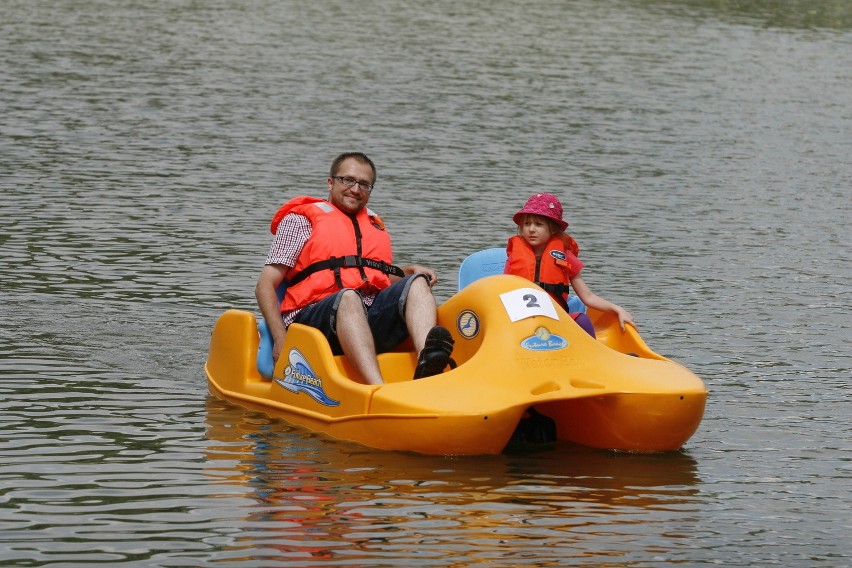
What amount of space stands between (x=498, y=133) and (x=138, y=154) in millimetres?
4957

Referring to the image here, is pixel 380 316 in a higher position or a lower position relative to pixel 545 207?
lower

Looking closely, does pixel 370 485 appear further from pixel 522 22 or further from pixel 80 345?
pixel 522 22

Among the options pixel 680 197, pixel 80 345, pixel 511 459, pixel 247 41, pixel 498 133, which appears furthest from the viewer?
pixel 247 41

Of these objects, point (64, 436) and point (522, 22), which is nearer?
point (64, 436)

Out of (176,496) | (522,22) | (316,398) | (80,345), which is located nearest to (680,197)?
(80,345)

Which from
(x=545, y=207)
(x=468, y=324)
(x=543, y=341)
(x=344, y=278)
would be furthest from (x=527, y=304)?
(x=344, y=278)

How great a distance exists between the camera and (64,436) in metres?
7.93

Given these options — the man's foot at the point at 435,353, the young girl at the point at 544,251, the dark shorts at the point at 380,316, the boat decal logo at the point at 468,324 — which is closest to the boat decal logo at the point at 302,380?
the dark shorts at the point at 380,316

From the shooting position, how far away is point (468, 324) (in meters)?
8.15

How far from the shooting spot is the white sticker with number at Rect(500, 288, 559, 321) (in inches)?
311

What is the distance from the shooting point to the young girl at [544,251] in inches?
343

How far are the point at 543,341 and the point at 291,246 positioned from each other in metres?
1.59

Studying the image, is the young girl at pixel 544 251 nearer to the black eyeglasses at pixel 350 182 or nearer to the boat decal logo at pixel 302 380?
the black eyeglasses at pixel 350 182

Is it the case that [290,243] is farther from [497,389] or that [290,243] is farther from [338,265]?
[497,389]
